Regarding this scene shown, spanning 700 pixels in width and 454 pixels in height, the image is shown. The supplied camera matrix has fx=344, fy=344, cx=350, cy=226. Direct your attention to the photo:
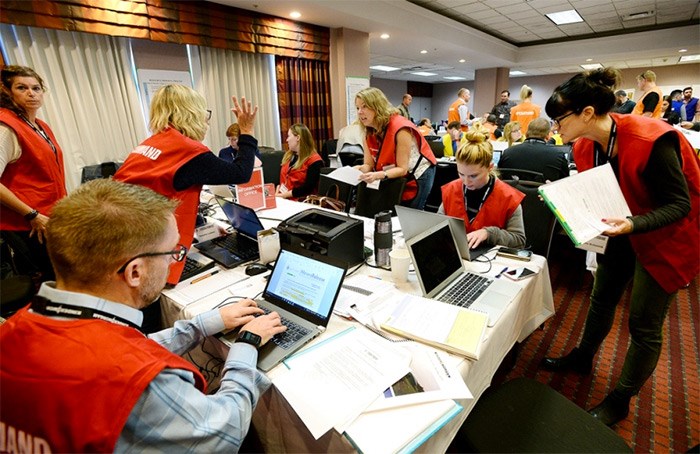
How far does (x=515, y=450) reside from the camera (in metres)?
0.95

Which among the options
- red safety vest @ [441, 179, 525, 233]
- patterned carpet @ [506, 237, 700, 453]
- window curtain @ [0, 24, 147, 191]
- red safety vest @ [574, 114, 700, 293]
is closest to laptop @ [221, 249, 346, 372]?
red safety vest @ [441, 179, 525, 233]

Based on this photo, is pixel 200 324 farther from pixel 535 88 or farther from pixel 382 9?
pixel 535 88

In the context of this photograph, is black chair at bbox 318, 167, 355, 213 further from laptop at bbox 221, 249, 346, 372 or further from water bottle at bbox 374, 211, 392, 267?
laptop at bbox 221, 249, 346, 372

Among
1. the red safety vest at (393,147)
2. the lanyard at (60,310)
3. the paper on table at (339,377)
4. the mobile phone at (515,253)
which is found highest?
the red safety vest at (393,147)

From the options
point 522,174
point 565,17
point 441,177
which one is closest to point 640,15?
point 565,17

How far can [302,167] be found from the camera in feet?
9.98

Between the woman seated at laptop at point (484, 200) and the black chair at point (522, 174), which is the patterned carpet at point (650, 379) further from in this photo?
the black chair at point (522, 174)

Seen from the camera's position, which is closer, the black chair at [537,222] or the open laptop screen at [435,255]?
the open laptop screen at [435,255]

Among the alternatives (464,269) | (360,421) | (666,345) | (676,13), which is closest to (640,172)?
(464,269)

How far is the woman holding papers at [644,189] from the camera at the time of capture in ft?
3.84

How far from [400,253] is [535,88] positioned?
14436 millimetres

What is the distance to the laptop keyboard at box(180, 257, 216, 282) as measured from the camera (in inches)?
59.6

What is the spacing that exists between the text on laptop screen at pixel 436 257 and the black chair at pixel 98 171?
10.9 feet

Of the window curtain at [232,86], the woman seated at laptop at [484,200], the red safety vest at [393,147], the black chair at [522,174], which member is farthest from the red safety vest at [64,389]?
the window curtain at [232,86]
